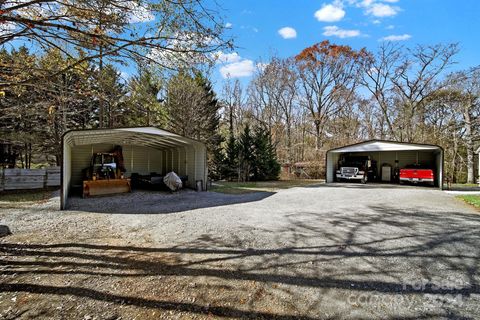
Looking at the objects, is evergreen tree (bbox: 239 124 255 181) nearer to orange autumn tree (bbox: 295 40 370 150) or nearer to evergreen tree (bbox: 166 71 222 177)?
evergreen tree (bbox: 166 71 222 177)

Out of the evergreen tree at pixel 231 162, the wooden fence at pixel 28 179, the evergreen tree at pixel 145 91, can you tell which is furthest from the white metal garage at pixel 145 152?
the evergreen tree at pixel 231 162

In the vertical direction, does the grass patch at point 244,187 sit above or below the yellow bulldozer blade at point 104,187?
below

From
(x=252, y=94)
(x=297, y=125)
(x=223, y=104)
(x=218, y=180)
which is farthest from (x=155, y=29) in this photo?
(x=297, y=125)

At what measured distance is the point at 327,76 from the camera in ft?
78.6

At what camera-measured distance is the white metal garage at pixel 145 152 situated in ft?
33.6

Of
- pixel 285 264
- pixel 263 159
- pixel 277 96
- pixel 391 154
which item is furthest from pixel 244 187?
pixel 277 96

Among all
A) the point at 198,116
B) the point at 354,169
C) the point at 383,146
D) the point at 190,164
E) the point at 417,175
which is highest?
the point at 198,116

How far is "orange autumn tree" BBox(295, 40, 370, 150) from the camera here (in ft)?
76.4

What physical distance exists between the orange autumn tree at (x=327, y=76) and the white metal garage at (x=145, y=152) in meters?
14.1

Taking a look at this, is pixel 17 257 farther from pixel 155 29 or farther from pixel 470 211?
pixel 470 211

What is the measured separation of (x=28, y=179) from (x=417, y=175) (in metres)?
19.4

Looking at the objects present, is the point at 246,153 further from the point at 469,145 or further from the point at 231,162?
the point at 469,145

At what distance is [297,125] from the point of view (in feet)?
85.6

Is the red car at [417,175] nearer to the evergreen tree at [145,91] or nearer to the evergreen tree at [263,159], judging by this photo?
the evergreen tree at [263,159]
